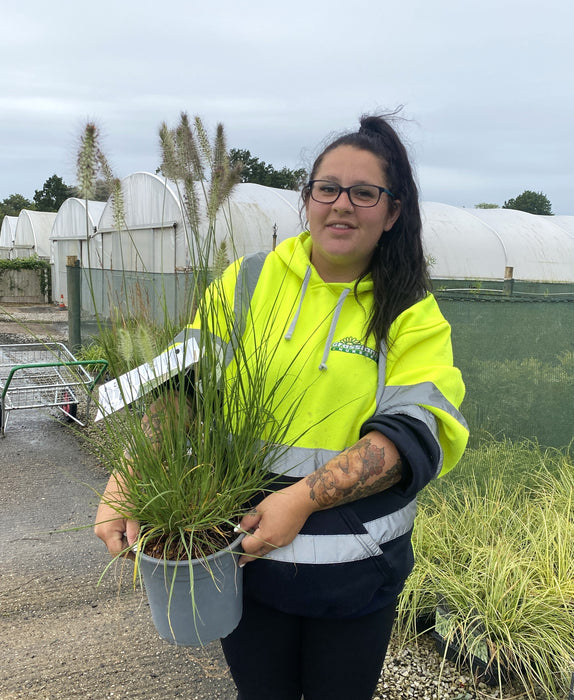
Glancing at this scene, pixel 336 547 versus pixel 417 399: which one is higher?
pixel 417 399

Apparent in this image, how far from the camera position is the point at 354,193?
1.40m

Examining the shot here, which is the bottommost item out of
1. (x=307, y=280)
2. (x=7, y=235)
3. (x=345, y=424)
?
(x=7, y=235)

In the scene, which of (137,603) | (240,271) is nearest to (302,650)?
(240,271)

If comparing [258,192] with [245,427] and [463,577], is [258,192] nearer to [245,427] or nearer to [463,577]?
[463,577]

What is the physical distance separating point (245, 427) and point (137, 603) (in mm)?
2163

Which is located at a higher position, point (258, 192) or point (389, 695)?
point (258, 192)

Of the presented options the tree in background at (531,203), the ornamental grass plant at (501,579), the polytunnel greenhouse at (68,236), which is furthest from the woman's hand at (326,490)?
the tree in background at (531,203)

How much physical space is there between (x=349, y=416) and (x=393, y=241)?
19.7 inches

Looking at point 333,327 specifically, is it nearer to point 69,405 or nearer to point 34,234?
point 69,405

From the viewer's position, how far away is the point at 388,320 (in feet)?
4.61

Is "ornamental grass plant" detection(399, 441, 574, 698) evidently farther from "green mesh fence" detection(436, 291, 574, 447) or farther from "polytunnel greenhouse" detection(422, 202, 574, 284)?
"polytunnel greenhouse" detection(422, 202, 574, 284)

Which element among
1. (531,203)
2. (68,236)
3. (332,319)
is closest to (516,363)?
(332,319)

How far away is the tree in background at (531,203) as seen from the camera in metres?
62.2

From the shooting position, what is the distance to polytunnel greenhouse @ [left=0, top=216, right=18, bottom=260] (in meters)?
32.5
